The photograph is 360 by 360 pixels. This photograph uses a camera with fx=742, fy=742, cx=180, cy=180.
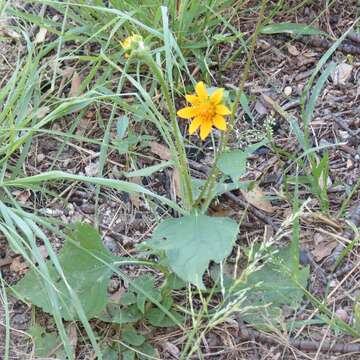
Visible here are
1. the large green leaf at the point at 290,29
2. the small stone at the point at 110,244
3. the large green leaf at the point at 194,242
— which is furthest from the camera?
the large green leaf at the point at 290,29

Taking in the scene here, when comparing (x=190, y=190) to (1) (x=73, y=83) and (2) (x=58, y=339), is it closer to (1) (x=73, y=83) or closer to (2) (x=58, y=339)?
(2) (x=58, y=339)

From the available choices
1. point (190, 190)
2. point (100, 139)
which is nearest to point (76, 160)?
point (100, 139)

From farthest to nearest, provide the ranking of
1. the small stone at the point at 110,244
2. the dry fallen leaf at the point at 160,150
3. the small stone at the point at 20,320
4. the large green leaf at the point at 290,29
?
the large green leaf at the point at 290,29, the dry fallen leaf at the point at 160,150, the small stone at the point at 110,244, the small stone at the point at 20,320

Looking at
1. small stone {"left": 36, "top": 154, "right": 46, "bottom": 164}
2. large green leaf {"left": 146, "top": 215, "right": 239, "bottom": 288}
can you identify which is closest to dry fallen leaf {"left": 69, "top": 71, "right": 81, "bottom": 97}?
small stone {"left": 36, "top": 154, "right": 46, "bottom": 164}

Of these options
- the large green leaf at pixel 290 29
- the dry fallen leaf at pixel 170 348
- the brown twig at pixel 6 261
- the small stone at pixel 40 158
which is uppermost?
the large green leaf at pixel 290 29

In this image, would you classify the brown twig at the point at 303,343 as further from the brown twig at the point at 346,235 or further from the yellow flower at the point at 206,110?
the yellow flower at the point at 206,110

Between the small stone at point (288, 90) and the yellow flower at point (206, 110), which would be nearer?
the yellow flower at point (206, 110)

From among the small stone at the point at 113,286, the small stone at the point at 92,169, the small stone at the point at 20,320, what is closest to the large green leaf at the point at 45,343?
the small stone at the point at 20,320
